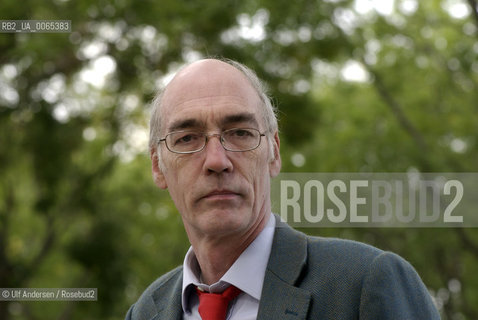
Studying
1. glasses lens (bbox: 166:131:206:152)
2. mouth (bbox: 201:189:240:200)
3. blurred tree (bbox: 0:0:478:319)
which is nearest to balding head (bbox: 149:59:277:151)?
glasses lens (bbox: 166:131:206:152)

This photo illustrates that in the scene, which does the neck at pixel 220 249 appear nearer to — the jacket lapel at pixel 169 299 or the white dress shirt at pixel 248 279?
the white dress shirt at pixel 248 279

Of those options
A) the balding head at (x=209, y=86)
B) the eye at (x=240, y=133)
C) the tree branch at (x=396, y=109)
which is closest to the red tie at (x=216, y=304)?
the eye at (x=240, y=133)

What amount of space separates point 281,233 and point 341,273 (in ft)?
1.26

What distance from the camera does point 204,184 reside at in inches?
105

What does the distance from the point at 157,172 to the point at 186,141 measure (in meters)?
0.37

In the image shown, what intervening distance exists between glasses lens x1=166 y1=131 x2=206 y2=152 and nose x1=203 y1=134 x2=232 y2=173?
0.04 metres

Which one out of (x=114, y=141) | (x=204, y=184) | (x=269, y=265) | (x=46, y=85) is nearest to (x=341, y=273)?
(x=269, y=265)

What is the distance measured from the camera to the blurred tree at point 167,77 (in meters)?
9.37

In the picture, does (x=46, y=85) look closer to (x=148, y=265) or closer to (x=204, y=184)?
(x=148, y=265)

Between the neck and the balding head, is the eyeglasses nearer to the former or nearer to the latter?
the balding head

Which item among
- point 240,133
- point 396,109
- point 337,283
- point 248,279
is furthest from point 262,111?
point 396,109

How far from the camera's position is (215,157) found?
2.64m

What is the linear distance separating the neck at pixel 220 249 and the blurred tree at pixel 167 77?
5.50m

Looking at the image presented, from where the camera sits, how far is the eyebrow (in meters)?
2.72
